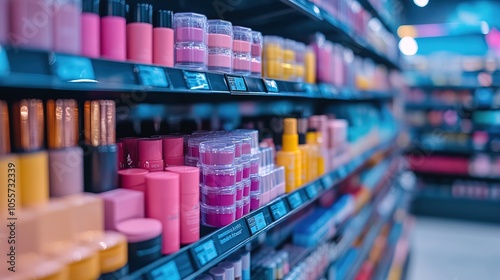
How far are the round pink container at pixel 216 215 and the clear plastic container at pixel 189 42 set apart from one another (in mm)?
363

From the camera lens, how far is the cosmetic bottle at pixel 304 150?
160 cm

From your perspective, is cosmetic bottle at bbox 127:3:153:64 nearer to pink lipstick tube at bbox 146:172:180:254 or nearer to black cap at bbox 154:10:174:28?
black cap at bbox 154:10:174:28

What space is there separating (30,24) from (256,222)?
78 centimetres

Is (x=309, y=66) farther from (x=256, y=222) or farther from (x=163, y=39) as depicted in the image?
(x=163, y=39)

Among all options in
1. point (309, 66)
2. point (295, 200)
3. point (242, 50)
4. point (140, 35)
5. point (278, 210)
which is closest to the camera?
point (140, 35)

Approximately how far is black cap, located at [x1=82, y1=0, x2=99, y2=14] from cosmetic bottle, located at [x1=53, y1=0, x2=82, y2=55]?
48mm

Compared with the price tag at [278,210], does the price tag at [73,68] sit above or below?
above

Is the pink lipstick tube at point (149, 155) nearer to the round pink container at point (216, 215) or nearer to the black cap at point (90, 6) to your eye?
the round pink container at point (216, 215)

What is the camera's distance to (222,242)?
1.00 meters

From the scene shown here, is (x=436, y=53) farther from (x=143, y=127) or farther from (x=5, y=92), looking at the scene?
(x=5, y=92)

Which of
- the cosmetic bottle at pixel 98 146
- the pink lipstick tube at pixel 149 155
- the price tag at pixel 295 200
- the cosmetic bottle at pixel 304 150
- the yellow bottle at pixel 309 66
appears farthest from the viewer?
the yellow bottle at pixel 309 66

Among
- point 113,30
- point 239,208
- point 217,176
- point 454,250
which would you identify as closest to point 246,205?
point 239,208

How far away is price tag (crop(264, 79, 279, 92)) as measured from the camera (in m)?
1.28

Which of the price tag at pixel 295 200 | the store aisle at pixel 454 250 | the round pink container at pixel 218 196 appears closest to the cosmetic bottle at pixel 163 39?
the round pink container at pixel 218 196
